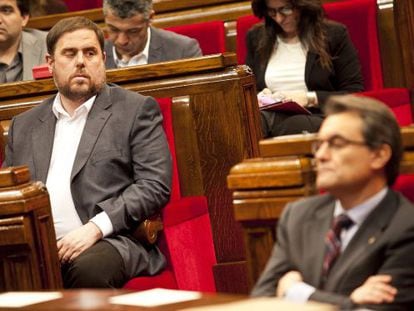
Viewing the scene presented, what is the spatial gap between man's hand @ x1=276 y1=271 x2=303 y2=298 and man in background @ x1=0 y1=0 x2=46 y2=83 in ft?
6.22

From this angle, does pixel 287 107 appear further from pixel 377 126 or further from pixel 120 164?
pixel 377 126

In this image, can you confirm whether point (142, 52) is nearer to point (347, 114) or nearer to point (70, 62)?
point (70, 62)

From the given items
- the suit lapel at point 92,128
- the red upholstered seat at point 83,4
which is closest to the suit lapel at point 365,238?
the suit lapel at point 92,128

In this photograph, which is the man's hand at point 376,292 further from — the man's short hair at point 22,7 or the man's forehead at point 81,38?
the man's short hair at point 22,7

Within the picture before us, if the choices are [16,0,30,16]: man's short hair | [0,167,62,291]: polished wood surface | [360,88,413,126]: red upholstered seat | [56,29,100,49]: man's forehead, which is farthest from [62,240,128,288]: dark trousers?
[16,0,30,16]: man's short hair

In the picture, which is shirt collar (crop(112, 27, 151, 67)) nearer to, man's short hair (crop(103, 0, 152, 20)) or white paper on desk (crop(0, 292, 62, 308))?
man's short hair (crop(103, 0, 152, 20))

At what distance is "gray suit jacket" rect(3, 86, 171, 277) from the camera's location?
7.13ft

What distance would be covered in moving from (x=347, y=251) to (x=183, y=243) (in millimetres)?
891

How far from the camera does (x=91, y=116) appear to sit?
2.31 m

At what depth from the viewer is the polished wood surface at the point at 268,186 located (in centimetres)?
166

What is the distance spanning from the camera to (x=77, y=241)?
215 centimetres

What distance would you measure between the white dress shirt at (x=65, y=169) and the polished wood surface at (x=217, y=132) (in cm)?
27

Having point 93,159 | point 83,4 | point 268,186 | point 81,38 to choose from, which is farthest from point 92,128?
point 83,4

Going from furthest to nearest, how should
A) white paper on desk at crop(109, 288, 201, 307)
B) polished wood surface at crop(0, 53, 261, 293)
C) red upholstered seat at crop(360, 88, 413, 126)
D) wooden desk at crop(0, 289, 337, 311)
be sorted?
red upholstered seat at crop(360, 88, 413, 126), polished wood surface at crop(0, 53, 261, 293), white paper on desk at crop(109, 288, 201, 307), wooden desk at crop(0, 289, 337, 311)
